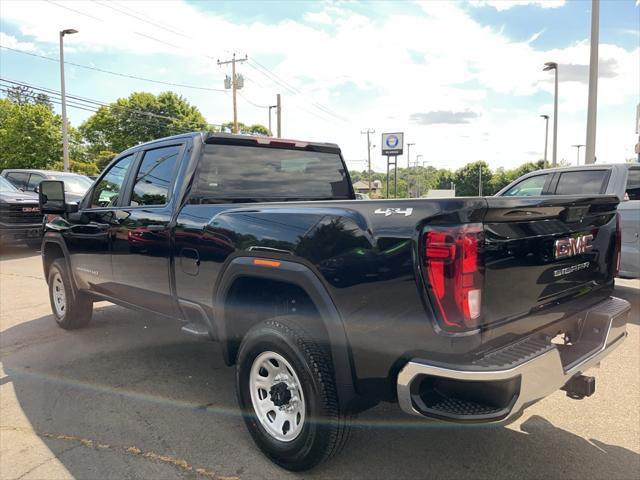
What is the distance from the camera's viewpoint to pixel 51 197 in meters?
4.88

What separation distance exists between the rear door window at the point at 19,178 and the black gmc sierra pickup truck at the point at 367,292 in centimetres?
1352

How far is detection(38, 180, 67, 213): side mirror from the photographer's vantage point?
4.86 metres

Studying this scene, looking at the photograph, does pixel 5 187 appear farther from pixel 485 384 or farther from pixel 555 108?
pixel 555 108

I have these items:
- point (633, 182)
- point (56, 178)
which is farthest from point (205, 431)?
point (56, 178)

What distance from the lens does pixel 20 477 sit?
2742 millimetres

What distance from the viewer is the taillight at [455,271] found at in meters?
2.08

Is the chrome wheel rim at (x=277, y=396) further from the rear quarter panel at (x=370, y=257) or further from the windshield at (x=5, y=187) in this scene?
the windshield at (x=5, y=187)

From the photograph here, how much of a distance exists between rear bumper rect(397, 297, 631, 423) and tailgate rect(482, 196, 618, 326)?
19 cm

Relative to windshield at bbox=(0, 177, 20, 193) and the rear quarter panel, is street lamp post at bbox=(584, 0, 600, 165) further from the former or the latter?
windshield at bbox=(0, 177, 20, 193)

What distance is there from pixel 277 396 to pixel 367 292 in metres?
0.95

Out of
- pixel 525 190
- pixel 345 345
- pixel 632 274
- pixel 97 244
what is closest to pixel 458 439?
pixel 345 345

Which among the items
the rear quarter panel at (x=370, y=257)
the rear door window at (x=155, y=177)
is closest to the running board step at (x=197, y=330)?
the rear quarter panel at (x=370, y=257)

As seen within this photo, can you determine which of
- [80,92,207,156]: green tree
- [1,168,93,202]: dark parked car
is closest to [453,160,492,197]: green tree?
[80,92,207,156]: green tree

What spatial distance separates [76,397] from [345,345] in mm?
2520
